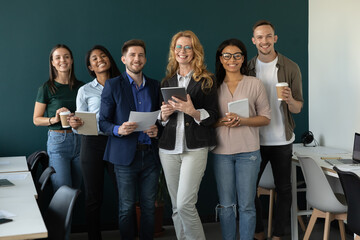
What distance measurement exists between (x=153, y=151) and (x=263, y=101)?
37.0 inches

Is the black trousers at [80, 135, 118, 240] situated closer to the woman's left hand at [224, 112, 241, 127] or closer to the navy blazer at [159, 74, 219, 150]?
the navy blazer at [159, 74, 219, 150]

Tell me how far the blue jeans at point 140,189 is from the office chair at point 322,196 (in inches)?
51.4

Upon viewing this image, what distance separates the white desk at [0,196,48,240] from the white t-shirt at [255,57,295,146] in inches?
76.6

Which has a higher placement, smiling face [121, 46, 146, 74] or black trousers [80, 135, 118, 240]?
smiling face [121, 46, 146, 74]

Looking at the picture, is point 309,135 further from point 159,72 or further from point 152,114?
point 152,114

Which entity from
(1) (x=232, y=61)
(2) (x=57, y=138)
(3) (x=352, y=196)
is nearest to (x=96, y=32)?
(2) (x=57, y=138)

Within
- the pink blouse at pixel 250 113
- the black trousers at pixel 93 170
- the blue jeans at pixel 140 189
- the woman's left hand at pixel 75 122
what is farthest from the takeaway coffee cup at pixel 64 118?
the pink blouse at pixel 250 113

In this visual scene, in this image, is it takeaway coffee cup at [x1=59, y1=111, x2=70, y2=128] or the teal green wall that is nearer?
takeaway coffee cup at [x1=59, y1=111, x2=70, y2=128]

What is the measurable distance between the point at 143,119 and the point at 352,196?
5.06 feet

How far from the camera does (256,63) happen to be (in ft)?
12.1

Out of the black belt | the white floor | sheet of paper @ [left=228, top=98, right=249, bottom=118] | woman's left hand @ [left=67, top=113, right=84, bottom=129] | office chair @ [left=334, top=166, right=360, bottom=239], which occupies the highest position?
sheet of paper @ [left=228, top=98, right=249, bottom=118]

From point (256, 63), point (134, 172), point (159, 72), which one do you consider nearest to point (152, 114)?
point (134, 172)

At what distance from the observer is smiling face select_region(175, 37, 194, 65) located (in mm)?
3135

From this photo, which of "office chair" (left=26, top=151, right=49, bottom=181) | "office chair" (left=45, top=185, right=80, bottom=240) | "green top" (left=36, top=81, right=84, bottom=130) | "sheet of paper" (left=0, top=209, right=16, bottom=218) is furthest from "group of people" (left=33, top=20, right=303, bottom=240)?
"sheet of paper" (left=0, top=209, right=16, bottom=218)
